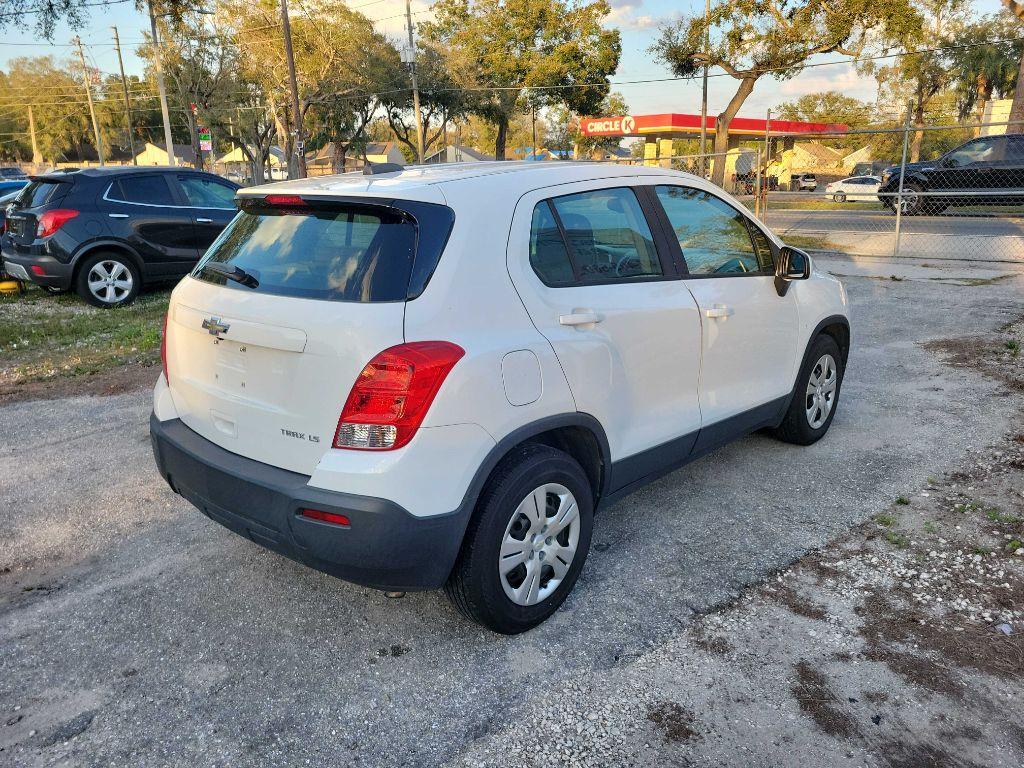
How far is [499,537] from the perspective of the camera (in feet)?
9.01

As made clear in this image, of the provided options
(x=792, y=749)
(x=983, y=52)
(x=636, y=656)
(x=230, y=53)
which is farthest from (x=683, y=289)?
(x=983, y=52)

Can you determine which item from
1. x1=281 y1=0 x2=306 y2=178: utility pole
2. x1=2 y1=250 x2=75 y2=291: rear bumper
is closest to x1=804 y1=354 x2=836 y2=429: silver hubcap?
x1=2 y1=250 x2=75 y2=291: rear bumper

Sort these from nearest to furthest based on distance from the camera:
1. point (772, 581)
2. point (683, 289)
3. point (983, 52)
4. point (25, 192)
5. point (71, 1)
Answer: point (772, 581) → point (683, 289) → point (25, 192) → point (71, 1) → point (983, 52)

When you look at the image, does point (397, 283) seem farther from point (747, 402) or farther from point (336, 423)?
point (747, 402)

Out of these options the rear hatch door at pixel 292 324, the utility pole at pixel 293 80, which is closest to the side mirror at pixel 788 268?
the rear hatch door at pixel 292 324

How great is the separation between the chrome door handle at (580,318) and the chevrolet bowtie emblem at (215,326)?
1.26m

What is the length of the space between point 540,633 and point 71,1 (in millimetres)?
15169

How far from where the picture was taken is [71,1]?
13.5 meters

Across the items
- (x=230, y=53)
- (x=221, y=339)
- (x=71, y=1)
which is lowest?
(x=221, y=339)

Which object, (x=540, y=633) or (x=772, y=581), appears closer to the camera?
(x=540, y=633)

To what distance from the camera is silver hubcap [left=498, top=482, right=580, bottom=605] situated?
9.40 ft

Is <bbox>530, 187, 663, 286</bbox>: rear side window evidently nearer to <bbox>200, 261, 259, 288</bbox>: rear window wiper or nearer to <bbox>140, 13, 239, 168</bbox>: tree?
<bbox>200, 261, 259, 288</bbox>: rear window wiper

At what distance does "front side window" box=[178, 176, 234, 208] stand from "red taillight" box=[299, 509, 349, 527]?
8.60 meters

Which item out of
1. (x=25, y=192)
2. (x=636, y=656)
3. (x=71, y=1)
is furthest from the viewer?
(x=71, y=1)
